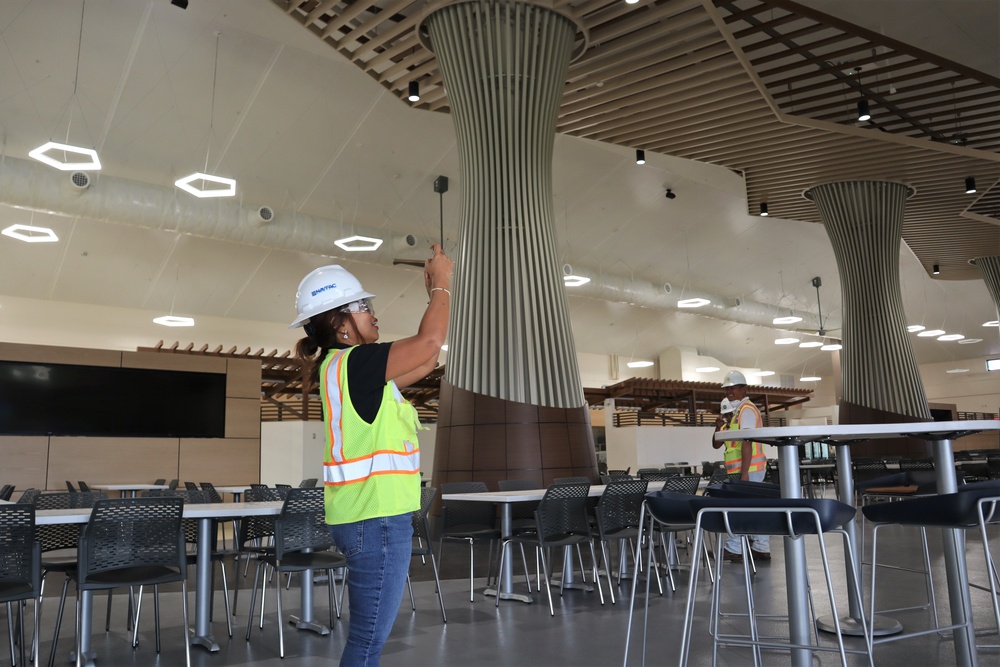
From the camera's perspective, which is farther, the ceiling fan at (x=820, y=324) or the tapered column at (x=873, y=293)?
the ceiling fan at (x=820, y=324)

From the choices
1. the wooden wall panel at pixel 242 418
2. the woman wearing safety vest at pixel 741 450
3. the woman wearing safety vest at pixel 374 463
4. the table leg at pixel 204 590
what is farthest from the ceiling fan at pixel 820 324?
the woman wearing safety vest at pixel 374 463

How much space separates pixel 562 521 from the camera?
5.10 m

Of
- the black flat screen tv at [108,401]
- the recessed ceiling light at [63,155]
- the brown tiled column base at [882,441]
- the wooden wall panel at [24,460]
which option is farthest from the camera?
the brown tiled column base at [882,441]

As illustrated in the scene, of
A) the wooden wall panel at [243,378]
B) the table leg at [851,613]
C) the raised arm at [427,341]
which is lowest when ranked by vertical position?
the table leg at [851,613]

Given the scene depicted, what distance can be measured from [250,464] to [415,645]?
9143 mm

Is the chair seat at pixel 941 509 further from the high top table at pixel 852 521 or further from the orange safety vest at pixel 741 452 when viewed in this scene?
the orange safety vest at pixel 741 452

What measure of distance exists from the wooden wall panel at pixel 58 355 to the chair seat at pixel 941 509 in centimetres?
1115

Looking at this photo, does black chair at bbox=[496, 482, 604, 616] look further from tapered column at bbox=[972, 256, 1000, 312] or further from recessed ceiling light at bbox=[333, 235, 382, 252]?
tapered column at bbox=[972, 256, 1000, 312]

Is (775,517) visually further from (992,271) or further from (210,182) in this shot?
(992,271)

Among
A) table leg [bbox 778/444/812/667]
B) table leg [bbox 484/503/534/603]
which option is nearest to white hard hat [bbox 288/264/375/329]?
table leg [bbox 778/444/812/667]

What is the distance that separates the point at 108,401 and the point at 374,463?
10850 mm

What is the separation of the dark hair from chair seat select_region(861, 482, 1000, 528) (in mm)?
1992

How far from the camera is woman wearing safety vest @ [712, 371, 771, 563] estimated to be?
19.0 ft

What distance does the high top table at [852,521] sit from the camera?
2660 mm
